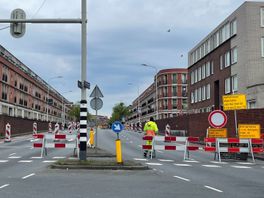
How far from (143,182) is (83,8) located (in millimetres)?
7361

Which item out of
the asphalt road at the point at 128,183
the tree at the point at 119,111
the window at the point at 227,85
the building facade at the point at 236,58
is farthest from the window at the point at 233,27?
the tree at the point at 119,111

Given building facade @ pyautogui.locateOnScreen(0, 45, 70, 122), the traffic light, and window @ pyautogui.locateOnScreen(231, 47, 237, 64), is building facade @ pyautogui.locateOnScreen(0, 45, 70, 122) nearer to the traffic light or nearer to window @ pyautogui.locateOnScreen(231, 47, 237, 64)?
window @ pyautogui.locateOnScreen(231, 47, 237, 64)

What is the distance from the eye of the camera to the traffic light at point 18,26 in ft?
56.8

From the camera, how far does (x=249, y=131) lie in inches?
828

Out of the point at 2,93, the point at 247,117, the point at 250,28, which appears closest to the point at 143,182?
the point at 247,117

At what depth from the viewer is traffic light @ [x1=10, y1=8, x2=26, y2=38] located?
17312mm

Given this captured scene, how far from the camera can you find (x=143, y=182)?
11898 millimetres

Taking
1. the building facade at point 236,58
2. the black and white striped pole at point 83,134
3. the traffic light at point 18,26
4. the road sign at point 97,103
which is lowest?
the black and white striped pole at point 83,134

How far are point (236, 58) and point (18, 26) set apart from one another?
34292 mm

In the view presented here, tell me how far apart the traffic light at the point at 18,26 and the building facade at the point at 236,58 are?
1070 inches

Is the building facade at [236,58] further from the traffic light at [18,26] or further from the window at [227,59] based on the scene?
the traffic light at [18,26]

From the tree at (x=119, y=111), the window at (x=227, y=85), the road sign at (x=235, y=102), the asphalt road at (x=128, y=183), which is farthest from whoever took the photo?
the tree at (x=119, y=111)

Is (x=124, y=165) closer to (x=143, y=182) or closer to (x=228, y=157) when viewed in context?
(x=143, y=182)

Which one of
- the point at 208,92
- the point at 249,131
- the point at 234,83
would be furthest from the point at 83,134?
the point at 208,92
